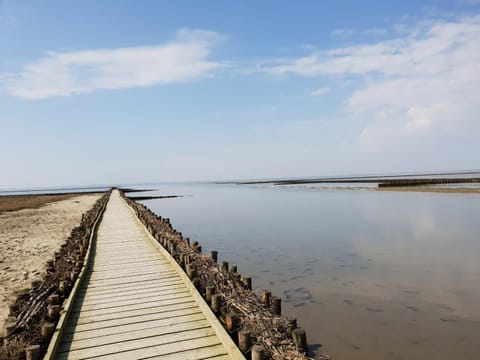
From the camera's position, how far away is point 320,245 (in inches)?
673

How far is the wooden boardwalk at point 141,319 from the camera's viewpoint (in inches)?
209

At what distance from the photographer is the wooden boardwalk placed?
209 inches

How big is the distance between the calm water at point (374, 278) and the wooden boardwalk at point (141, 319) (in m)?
3.01

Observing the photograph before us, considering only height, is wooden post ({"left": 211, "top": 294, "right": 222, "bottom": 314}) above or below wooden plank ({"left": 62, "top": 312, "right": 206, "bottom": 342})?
above

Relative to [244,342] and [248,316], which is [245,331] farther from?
[248,316]

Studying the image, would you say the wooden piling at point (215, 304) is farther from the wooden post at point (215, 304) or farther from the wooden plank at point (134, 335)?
the wooden plank at point (134, 335)

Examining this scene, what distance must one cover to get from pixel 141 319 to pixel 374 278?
8.55 meters

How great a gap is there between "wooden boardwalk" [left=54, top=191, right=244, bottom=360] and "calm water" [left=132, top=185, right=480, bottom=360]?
301cm

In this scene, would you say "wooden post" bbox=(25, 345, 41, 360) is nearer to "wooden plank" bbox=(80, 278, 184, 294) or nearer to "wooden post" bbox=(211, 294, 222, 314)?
"wooden post" bbox=(211, 294, 222, 314)

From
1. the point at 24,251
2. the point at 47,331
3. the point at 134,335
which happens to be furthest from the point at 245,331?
the point at 24,251

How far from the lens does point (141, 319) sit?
21.2 ft

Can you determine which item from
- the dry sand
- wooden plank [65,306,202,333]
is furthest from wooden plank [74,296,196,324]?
the dry sand

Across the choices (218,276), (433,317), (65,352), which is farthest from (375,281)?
(65,352)

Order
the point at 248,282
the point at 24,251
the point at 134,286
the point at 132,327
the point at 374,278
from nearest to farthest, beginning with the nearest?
1. the point at 132,327
2. the point at 134,286
3. the point at 248,282
4. the point at 374,278
5. the point at 24,251
